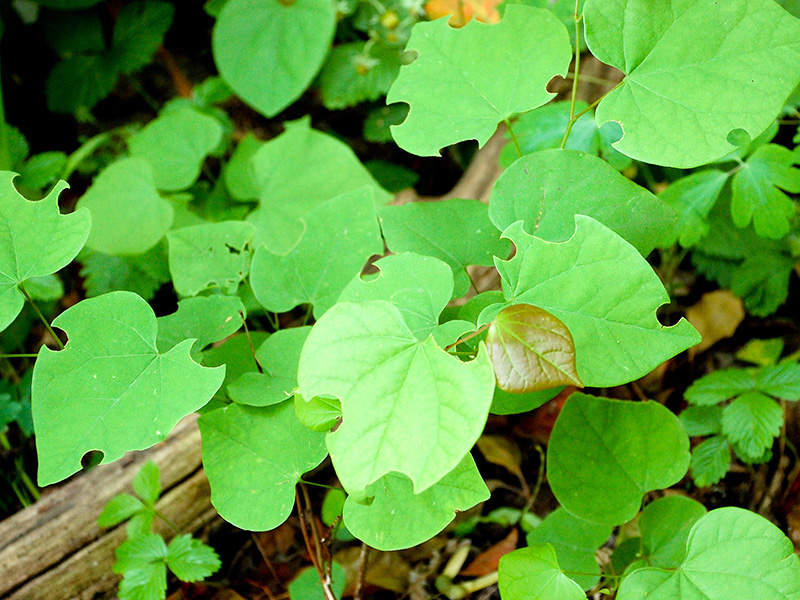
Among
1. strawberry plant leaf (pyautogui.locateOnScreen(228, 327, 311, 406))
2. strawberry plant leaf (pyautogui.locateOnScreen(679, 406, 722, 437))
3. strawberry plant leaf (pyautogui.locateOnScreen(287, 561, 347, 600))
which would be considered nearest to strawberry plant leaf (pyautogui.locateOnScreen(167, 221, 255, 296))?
strawberry plant leaf (pyautogui.locateOnScreen(228, 327, 311, 406))

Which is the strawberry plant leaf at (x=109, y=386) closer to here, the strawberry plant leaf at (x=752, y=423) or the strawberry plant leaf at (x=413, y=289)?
the strawberry plant leaf at (x=413, y=289)

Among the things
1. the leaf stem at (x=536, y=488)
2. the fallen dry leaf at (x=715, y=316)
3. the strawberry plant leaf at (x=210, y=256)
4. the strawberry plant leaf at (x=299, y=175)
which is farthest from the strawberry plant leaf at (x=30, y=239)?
the fallen dry leaf at (x=715, y=316)

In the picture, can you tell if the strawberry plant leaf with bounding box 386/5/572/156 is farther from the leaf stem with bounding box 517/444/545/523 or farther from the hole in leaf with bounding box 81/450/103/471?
the hole in leaf with bounding box 81/450/103/471

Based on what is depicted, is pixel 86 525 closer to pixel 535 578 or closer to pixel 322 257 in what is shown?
pixel 322 257

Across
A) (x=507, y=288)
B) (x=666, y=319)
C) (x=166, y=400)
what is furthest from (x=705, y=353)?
(x=166, y=400)

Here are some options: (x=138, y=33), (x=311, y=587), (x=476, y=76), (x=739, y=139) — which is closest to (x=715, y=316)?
(x=739, y=139)
